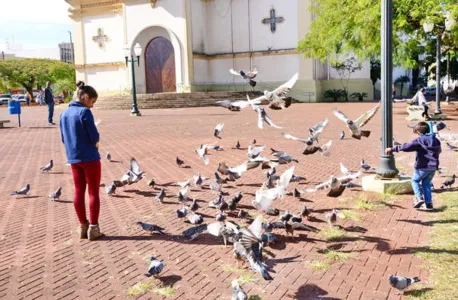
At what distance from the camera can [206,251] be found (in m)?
4.91

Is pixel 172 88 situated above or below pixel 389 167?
above

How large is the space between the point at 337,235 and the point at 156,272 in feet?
7.38

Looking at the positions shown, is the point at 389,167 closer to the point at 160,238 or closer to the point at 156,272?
the point at 160,238

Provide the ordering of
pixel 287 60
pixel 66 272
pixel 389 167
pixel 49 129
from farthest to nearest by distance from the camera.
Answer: pixel 287 60 < pixel 49 129 < pixel 389 167 < pixel 66 272

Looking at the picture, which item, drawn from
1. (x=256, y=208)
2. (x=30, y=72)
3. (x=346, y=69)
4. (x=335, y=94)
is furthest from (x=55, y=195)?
(x=30, y=72)

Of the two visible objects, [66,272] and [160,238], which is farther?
[160,238]

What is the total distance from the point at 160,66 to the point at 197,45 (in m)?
3.64

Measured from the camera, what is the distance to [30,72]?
65.1 metres

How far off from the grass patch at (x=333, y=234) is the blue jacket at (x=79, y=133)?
9.43ft

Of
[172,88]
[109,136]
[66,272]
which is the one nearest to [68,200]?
[66,272]

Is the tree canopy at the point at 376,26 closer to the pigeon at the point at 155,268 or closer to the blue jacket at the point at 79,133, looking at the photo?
the blue jacket at the point at 79,133

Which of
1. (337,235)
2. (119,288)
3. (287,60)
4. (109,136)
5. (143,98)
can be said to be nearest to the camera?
(119,288)

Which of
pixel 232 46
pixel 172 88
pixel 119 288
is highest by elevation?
pixel 232 46

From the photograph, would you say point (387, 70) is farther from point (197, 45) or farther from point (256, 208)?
point (197, 45)
